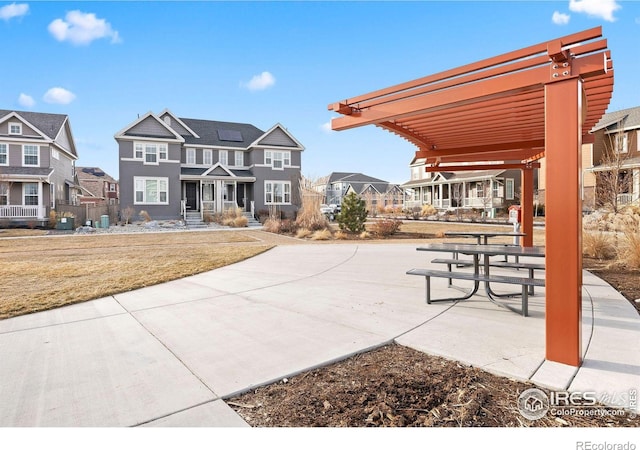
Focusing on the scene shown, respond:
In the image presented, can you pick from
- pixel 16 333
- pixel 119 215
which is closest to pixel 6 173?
pixel 119 215

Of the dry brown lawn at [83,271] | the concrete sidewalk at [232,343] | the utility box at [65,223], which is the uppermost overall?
the utility box at [65,223]

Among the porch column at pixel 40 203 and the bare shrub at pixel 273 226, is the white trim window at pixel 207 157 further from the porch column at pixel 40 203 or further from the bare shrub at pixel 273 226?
the bare shrub at pixel 273 226

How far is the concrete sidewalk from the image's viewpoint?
2537 mm

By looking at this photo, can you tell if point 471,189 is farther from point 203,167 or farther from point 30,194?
point 30,194

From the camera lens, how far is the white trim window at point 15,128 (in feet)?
80.8

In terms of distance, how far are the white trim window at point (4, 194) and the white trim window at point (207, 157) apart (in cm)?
1324

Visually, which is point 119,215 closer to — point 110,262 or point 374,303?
→ point 110,262

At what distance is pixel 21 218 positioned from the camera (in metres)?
23.5

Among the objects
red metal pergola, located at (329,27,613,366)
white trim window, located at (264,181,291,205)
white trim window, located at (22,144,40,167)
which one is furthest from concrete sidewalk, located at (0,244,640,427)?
white trim window, located at (22,144,40,167)

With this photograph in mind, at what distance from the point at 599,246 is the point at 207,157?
88.9 feet

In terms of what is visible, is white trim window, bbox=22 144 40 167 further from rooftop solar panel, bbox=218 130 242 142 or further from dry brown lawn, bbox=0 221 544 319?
dry brown lawn, bbox=0 221 544 319

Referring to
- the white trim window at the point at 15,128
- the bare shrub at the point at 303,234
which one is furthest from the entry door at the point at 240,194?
the white trim window at the point at 15,128

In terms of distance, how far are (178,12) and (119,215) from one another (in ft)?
68.7

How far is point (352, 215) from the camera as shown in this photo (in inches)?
663
